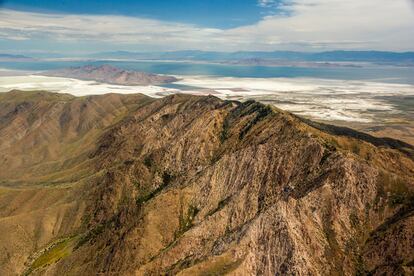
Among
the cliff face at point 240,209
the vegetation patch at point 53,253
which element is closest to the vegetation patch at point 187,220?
the cliff face at point 240,209

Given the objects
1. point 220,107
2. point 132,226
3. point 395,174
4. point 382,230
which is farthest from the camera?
point 220,107

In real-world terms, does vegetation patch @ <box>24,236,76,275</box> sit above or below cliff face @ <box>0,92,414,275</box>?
below

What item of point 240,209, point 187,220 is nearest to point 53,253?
point 187,220

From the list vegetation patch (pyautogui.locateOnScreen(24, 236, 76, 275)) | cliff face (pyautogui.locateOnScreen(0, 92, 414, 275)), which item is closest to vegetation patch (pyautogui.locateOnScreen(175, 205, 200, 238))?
cliff face (pyautogui.locateOnScreen(0, 92, 414, 275))

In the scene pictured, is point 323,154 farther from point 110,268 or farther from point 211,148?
point 110,268

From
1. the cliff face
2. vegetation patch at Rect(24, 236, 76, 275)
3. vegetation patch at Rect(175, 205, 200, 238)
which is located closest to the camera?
the cliff face

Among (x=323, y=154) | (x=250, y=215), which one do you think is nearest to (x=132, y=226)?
(x=250, y=215)

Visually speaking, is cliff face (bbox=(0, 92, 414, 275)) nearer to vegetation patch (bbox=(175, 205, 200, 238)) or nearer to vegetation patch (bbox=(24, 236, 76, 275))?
vegetation patch (bbox=(175, 205, 200, 238))

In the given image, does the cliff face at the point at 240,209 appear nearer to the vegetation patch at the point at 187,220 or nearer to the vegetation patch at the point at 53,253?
the vegetation patch at the point at 187,220
